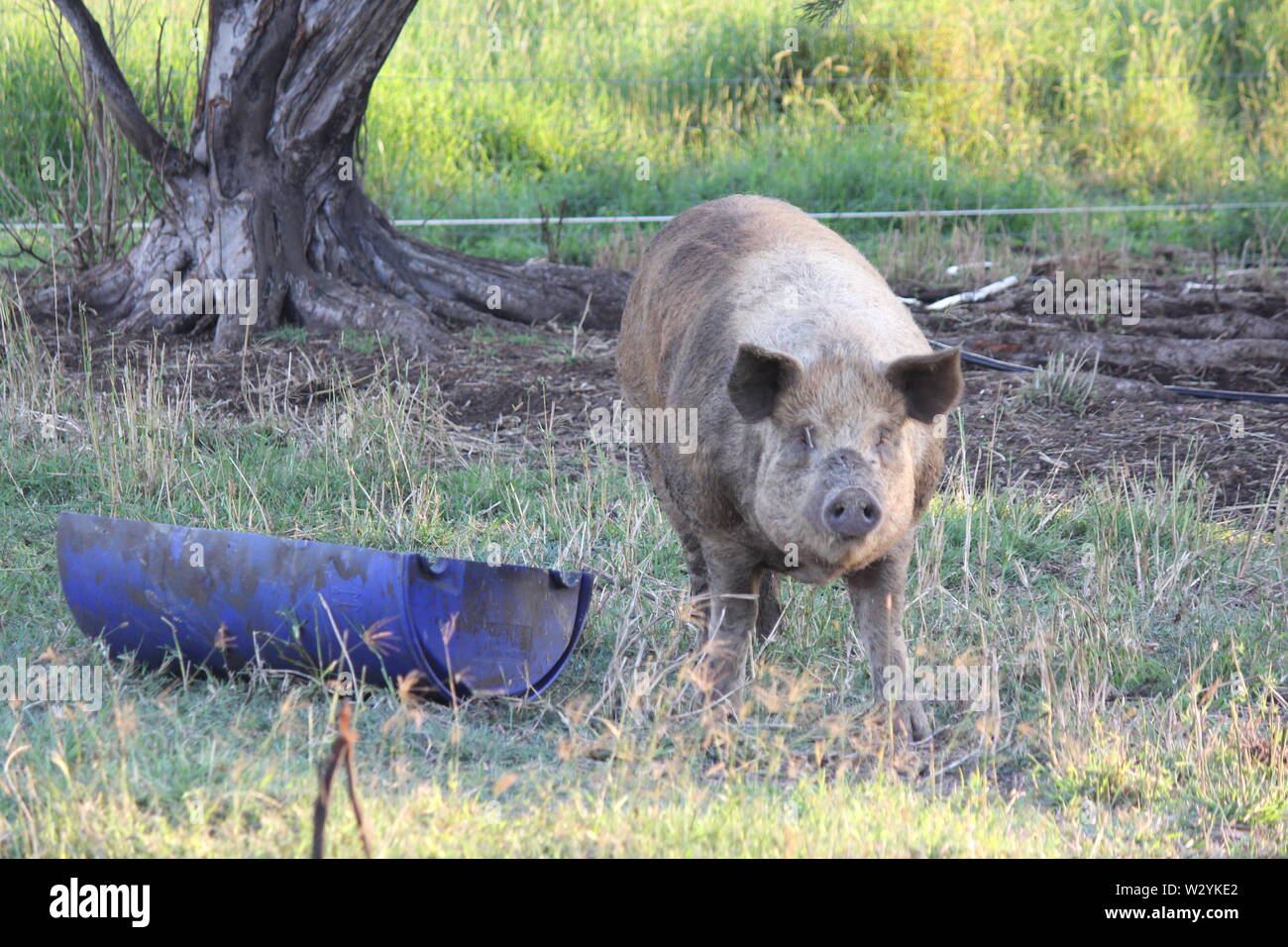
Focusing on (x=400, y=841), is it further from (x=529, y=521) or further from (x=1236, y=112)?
(x=1236, y=112)

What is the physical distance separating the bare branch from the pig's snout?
229 inches

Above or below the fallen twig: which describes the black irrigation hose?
above

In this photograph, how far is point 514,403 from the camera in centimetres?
779

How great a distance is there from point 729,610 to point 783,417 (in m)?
0.80

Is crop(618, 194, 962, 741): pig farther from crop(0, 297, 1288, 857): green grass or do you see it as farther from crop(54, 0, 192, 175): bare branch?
crop(54, 0, 192, 175): bare branch

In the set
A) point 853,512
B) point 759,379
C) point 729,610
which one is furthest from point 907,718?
point 759,379

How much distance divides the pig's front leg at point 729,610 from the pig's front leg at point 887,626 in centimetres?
33

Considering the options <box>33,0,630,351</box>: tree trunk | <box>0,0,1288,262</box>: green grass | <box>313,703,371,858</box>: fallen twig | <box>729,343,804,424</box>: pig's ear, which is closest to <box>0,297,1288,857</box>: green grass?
<box>313,703,371,858</box>: fallen twig

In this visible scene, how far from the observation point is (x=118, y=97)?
823cm

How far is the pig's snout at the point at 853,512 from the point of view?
3.80 meters

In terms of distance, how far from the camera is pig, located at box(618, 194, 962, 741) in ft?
13.2

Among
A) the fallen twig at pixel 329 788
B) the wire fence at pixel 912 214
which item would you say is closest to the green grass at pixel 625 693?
the fallen twig at pixel 329 788

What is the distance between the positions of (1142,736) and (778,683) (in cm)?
116

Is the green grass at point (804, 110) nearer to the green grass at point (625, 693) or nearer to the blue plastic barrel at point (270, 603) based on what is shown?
the green grass at point (625, 693)
